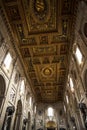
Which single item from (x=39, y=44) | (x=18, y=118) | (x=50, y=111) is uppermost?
(x=39, y=44)

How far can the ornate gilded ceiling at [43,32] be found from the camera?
9.26 m

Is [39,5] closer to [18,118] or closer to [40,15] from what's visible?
[40,15]

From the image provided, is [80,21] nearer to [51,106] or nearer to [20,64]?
[20,64]

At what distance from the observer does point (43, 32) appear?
11172mm

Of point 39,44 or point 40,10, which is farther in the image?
point 39,44

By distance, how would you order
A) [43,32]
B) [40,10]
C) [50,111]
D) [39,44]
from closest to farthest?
1. [40,10]
2. [43,32]
3. [39,44]
4. [50,111]

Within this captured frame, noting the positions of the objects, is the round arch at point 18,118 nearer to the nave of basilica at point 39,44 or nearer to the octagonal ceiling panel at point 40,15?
the nave of basilica at point 39,44

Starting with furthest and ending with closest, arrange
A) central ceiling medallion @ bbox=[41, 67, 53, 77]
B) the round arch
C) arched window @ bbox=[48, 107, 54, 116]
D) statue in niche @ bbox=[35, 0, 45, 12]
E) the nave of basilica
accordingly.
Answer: arched window @ bbox=[48, 107, 54, 116]
central ceiling medallion @ bbox=[41, 67, 53, 77]
the round arch
the nave of basilica
statue in niche @ bbox=[35, 0, 45, 12]

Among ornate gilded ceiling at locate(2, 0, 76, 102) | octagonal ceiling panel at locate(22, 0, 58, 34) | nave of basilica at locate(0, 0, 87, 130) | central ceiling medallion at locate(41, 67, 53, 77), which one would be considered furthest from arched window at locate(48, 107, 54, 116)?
octagonal ceiling panel at locate(22, 0, 58, 34)

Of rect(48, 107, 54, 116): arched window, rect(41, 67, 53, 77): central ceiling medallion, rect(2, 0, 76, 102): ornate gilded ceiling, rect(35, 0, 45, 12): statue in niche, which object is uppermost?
rect(35, 0, 45, 12): statue in niche

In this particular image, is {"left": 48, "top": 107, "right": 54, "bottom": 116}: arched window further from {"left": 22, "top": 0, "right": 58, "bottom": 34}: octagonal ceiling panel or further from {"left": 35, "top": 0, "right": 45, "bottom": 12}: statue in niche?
{"left": 35, "top": 0, "right": 45, "bottom": 12}: statue in niche

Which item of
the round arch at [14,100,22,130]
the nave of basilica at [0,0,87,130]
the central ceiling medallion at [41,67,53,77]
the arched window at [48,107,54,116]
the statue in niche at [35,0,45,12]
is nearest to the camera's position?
the statue in niche at [35,0,45,12]

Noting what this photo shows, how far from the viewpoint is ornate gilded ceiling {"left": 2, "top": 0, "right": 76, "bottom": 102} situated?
9258mm

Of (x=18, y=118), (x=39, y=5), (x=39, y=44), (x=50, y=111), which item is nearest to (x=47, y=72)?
(x=39, y=44)
